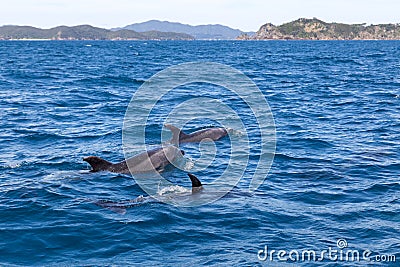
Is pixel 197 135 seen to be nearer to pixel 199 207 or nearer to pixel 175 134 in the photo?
pixel 175 134

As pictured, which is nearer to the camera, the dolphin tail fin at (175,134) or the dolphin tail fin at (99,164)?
the dolphin tail fin at (99,164)

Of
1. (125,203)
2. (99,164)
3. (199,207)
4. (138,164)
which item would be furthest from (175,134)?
(199,207)

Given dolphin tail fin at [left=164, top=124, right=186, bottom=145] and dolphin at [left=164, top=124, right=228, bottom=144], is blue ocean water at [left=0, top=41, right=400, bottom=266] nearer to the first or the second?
dolphin at [left=164, top=124, right=228, bottom=144]

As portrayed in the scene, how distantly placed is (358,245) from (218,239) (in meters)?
2.87

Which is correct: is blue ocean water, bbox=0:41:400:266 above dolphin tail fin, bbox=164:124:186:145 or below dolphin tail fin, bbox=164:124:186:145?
below

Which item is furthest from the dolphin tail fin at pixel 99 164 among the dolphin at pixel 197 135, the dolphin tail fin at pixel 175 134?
the dolphin tail fin at pixel 175 134

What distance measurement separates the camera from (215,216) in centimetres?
1162

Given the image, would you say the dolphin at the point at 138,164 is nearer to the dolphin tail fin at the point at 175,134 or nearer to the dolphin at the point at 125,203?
the dolphin at the point at 125,203

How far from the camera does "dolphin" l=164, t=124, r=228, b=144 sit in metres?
19.8

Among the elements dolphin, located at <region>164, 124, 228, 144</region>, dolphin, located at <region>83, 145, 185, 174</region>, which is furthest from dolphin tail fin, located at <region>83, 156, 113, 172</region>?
dolphin, located at <region>164, 124, 228, 144</region>

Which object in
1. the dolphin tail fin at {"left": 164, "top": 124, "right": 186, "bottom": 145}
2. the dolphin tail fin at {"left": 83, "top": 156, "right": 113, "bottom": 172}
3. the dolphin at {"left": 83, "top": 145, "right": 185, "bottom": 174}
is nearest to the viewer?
the dolphin tail fin at {"left": 83, "top": 156, "right": 113, "bottom": 172}

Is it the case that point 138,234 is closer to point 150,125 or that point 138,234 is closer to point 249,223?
point 249,223

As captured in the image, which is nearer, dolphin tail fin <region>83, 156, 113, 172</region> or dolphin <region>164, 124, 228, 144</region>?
dolphin tail fin <region>83, 156, 113, 172</region>

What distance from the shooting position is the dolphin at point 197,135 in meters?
19.8
